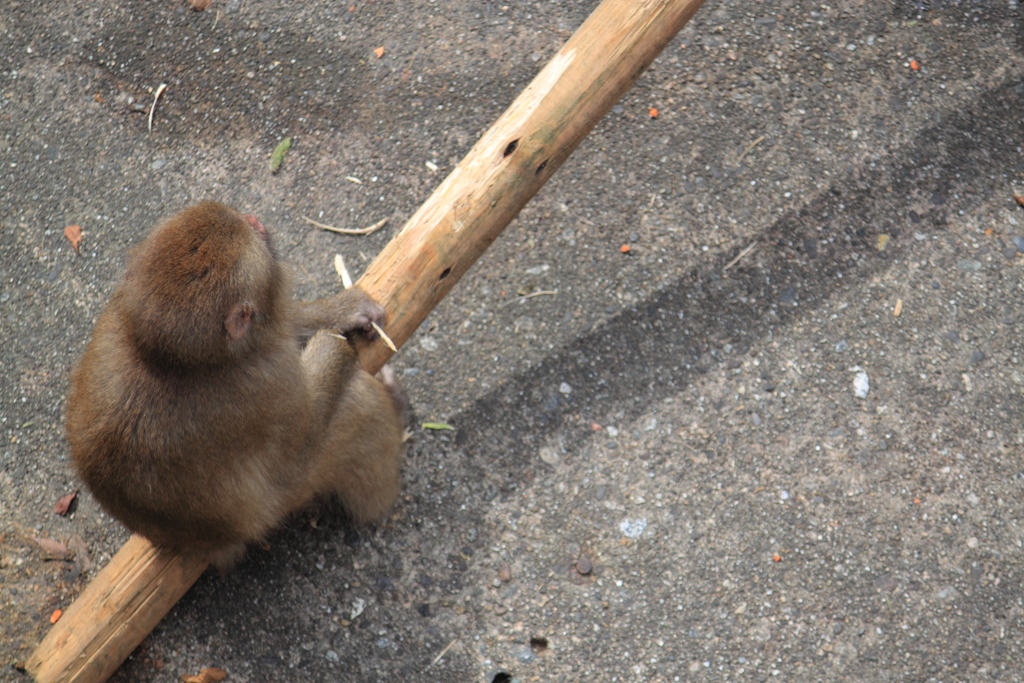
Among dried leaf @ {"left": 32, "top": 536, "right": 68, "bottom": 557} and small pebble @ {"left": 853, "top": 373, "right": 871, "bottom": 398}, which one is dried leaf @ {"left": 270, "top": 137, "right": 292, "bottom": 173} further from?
small pebble @ {"left": 853, "top": 373, "right": 871, "bottom": 398}

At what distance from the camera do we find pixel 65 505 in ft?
13.4

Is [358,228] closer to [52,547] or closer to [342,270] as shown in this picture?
[342,270]

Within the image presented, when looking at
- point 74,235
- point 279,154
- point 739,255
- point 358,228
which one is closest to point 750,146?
point 739,255

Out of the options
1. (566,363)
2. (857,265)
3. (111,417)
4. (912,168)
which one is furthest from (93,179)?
(912,168)

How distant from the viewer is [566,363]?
4418 millimetres

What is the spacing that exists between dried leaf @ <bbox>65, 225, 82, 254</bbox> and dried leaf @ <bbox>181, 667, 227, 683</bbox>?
8.22 feet

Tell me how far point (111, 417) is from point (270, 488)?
650 mm

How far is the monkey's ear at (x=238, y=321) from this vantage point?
9.36 feet

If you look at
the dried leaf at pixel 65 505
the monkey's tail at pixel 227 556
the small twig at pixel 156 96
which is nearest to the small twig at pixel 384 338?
the monkey's tail at pixel 227 556

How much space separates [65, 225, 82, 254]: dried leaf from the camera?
485 centimetres

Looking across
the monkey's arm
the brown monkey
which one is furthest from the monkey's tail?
the monkey's arm

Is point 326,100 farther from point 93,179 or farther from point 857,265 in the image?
point 857,265

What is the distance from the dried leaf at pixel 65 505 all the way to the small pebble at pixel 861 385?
388cm

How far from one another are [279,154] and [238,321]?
248cm
